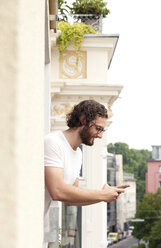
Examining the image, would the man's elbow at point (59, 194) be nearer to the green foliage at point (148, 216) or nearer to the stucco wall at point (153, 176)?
the green foliage at point (148, 216)

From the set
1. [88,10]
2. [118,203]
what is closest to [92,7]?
[88,10]

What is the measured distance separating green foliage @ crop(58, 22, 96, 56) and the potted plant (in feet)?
1.72

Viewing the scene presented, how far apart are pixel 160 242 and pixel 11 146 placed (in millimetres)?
50076

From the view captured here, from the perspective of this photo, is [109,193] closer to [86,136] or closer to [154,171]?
[86,136]

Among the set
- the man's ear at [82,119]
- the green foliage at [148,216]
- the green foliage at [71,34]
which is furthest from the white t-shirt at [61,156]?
the green foliage at [148,216]

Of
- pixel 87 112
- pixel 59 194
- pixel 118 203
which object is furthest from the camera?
pixel 118 203

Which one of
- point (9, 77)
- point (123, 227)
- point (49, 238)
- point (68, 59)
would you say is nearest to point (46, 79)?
point (49, 238)

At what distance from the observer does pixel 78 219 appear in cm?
1191

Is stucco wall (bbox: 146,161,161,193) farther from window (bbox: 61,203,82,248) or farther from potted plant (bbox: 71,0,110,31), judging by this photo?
window (bbox: 61,203,82,248)

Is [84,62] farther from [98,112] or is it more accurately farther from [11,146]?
[11,146]

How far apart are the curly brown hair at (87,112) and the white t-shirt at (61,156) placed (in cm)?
9

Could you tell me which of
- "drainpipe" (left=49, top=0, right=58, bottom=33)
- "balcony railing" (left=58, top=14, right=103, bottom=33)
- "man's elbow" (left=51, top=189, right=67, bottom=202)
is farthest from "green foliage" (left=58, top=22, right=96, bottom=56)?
"man's elbow" (left=51, top=189, right=67, bottom=202)

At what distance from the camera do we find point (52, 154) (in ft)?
7.30

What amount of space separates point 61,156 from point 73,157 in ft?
0.46
